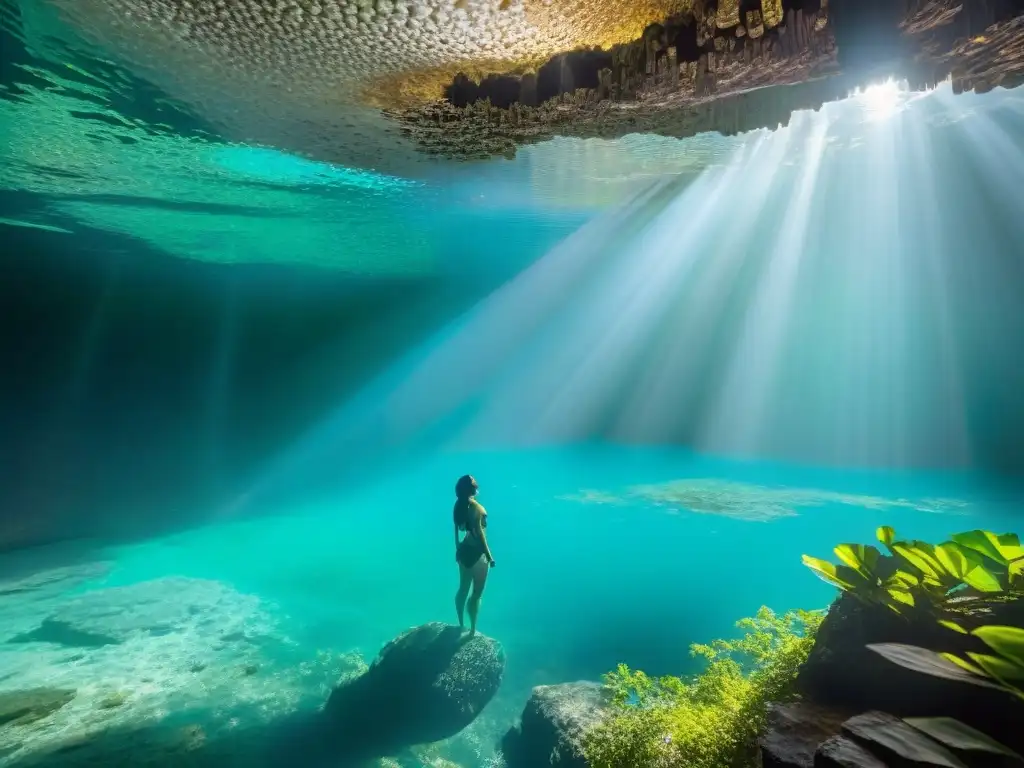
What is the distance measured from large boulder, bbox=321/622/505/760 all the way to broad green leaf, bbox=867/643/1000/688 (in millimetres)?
5942

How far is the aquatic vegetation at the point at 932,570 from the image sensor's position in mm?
2000

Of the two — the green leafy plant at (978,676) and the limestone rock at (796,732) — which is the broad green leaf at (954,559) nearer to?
the green leafy plant at (978,676)

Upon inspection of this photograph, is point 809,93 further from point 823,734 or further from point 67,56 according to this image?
point 67,56

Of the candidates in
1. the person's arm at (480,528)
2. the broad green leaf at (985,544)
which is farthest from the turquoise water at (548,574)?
the broad green leaf at (985,544)

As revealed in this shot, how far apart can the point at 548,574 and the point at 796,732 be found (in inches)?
564

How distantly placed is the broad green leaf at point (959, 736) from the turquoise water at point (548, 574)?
6047 millimetres

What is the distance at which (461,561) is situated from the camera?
6414 millimetres

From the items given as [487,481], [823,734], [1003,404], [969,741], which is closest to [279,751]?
[823,734]

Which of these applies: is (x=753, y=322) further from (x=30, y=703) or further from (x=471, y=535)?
(x=30, y=703)

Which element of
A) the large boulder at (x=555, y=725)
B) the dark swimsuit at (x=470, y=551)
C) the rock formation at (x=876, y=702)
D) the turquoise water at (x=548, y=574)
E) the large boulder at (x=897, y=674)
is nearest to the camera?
the rock formation at (x=876, y=702)

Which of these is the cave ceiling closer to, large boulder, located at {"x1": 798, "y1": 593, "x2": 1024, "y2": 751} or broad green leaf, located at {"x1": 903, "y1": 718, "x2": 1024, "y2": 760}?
broad green leaf, located at {"x1": 903, "y1": 718, "x2": 1024, "y2": 760}

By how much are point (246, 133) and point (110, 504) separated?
10.9 meters

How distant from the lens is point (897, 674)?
77.4 inches

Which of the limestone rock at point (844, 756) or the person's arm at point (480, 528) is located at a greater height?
the limestone rock at point (844, 756)
